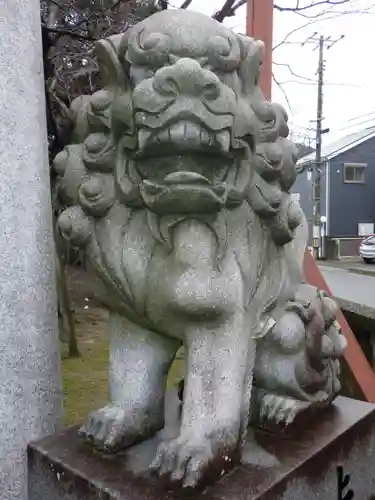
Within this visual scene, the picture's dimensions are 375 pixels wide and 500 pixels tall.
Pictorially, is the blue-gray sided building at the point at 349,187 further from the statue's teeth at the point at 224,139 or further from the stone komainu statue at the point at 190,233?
the statue's teeth at the point at 224,139

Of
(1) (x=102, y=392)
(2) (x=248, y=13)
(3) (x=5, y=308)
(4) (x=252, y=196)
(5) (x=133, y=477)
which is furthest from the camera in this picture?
(1) (x=102, y=392)

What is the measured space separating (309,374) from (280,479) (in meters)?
0.31

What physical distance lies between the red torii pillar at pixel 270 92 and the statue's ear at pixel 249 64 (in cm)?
113

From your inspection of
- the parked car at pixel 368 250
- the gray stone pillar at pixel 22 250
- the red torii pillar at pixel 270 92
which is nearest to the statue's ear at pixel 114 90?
the gray stone pillar at pixel 22 250

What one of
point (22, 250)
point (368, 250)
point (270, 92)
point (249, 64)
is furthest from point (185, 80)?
point (368, 250)

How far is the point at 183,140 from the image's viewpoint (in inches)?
43.8

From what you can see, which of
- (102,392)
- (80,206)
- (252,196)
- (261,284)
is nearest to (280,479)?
(261,284)

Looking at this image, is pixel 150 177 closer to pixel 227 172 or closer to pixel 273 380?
pixel 227 172

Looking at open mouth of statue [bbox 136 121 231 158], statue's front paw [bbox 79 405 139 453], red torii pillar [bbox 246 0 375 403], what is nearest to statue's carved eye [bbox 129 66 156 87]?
open mouth of statue [bbox 136 121 231 158]

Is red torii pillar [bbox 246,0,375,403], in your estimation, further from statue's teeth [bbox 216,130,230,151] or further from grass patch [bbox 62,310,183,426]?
statue's teeth [bbox 216,130,230,151]

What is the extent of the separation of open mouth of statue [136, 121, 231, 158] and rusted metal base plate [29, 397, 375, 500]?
0.67 meters

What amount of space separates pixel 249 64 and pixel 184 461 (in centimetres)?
86

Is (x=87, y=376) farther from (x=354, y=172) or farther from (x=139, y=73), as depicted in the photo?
(x=354, y=172)

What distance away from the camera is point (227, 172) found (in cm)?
123
